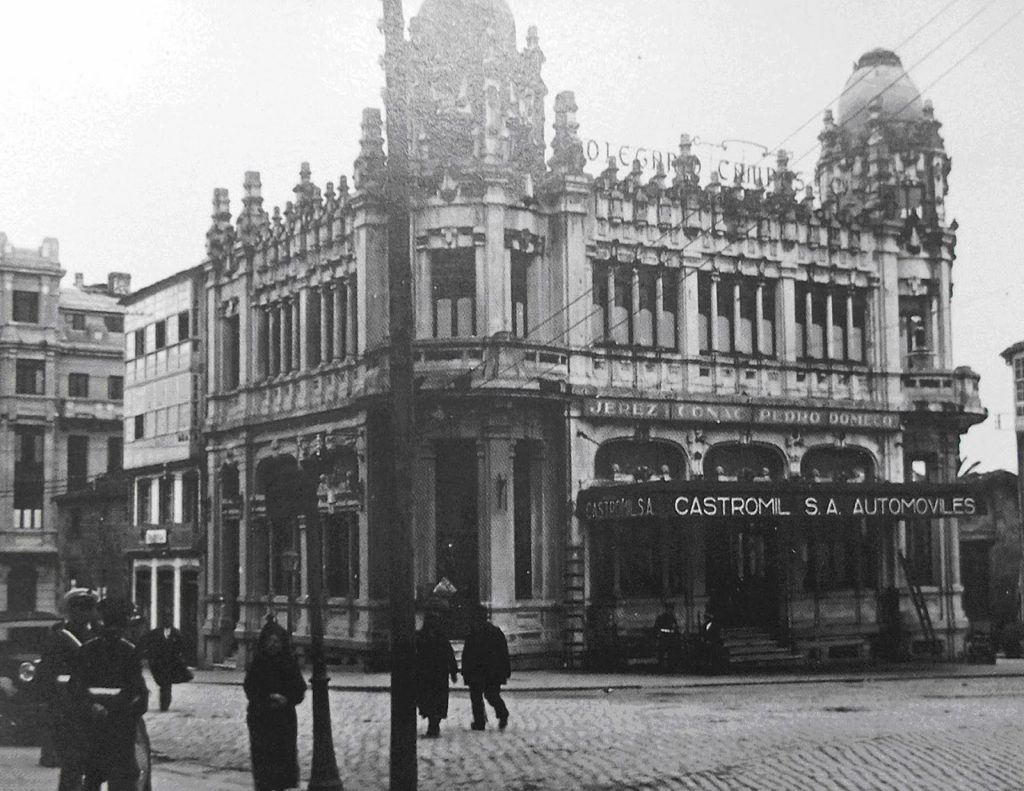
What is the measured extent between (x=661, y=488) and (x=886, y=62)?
17.6 meters

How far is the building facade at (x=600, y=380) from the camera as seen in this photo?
34750 mm

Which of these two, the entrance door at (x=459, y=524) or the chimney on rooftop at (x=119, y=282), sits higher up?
the chimney on rooftop at (x=119, y=282)

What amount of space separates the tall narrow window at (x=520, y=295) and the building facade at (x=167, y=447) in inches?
567

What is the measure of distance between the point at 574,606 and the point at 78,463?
30.7 meters

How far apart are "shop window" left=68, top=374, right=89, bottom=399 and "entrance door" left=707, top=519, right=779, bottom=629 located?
100.0 feet

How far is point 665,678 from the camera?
31688 millimetres

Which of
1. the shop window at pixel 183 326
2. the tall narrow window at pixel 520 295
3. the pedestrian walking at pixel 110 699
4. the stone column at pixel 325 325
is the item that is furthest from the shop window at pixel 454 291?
the pedestrian walking at pixel 110 699

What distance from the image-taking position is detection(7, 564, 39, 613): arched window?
56344 mm

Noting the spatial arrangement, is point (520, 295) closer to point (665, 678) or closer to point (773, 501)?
point (773, 501)

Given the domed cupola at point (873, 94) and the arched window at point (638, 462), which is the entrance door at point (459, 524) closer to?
the arched window at point (638, 462)

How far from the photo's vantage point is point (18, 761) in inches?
694

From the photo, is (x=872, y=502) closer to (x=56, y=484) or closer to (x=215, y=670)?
(x=215, y=670)

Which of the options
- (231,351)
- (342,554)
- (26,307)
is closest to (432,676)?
(342,554)

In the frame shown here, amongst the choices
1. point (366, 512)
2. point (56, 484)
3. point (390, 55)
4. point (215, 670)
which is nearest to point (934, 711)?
point (390, 55)
